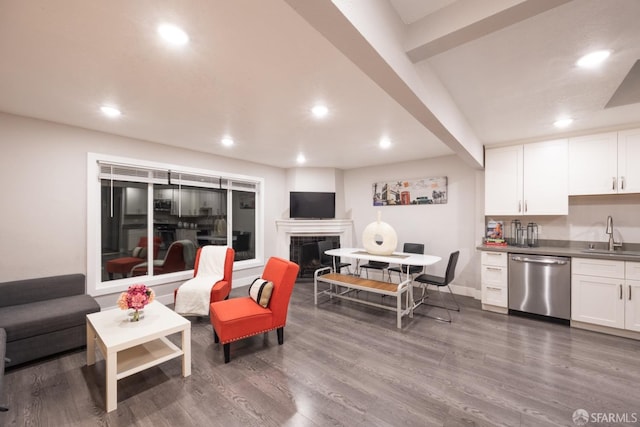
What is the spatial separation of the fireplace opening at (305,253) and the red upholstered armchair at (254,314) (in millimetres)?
2473

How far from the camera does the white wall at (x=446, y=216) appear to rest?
4.34 m

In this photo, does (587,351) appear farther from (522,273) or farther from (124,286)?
(124,286)

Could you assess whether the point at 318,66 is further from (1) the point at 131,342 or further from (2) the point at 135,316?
(2) the point at 135,316

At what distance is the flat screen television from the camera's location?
548 centimetres

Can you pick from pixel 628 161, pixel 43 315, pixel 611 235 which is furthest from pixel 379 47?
pixel 611 235

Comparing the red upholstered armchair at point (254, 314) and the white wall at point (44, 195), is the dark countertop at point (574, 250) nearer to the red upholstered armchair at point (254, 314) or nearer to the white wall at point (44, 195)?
the red upholstered armchair at point (254, 314)

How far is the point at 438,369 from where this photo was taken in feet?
7.59

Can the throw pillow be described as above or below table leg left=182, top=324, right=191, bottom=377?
above

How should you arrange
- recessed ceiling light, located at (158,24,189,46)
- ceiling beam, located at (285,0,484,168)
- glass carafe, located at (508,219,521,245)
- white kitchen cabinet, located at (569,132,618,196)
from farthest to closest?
glass carafe, located at (508,219,521,245) → white kitchen cabinet, located at (569,132,618,196) → recessed ceiling light, located at (158,24,189,46) → ceiling beam, located at (285,0,484,168)

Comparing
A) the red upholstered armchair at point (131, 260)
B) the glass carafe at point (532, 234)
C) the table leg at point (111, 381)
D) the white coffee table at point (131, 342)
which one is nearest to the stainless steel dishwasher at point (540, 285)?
the glass carafe at point (532, 234)

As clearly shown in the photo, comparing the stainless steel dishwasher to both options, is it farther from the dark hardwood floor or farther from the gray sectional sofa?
the gray sectional sofa

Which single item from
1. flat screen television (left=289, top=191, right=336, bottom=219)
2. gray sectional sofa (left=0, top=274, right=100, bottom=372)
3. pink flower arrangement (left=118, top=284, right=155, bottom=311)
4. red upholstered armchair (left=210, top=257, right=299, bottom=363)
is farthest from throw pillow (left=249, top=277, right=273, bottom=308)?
flat screen television (left=289, top=191, right=336, bottom=219)

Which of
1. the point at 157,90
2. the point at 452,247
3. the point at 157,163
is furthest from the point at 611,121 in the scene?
the point at 157,163

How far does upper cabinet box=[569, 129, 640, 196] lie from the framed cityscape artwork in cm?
167
